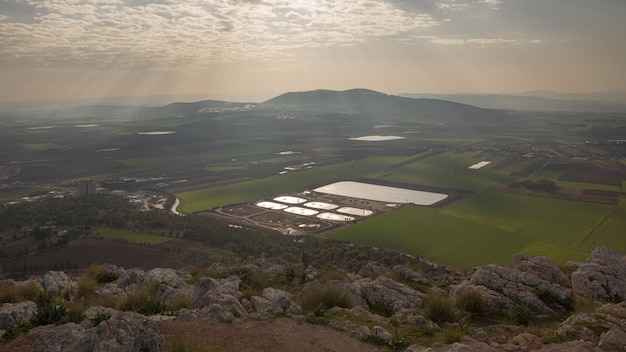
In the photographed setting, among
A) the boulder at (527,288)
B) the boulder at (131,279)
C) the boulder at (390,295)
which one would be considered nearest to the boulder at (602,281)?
the boulder at (527,288)

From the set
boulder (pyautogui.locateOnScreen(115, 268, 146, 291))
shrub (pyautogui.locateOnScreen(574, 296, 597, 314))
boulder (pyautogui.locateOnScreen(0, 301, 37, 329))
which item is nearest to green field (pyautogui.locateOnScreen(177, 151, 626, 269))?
shrub (pyautogui.locateOnScreen(574, 296, 597, 314))

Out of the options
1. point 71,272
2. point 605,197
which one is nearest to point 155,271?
point 71,272

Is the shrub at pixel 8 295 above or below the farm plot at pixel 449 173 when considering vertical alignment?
above

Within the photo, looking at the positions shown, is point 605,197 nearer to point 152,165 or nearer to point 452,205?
point 452,205

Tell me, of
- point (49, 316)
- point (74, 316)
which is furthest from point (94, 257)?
point (74, 316)

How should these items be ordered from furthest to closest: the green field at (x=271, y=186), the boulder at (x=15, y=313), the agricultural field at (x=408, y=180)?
the green field at (x=271, y=186) < the agricultural field at (x=408, y=180) < the boulder at (x=15, y=313)

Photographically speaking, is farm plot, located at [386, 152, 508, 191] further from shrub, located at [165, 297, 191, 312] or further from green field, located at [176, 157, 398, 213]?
shrub, located at [165, 297, 191, 312]

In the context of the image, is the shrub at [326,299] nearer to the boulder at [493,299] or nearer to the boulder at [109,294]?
the boulder at [493,299]
